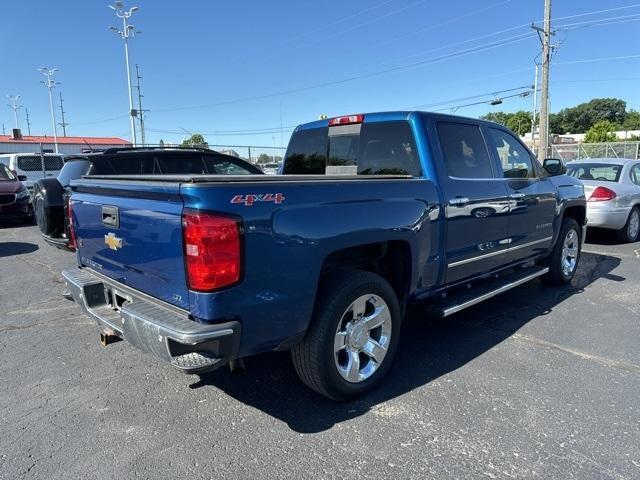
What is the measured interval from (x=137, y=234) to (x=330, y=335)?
4.43ft

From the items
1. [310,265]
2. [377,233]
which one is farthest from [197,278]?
[377,233]

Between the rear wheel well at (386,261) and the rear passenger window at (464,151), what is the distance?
2.95ft

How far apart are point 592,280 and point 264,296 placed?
18.7 ft

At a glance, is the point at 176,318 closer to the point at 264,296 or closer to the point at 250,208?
the point at 264,296

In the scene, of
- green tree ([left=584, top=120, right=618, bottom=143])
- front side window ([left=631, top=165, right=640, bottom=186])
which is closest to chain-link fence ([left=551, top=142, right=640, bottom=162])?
front side window ([left=631, top=165, right=640, bottom=186])

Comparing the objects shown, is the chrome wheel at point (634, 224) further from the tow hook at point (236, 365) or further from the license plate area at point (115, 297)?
the license plate area at point (115, 297)

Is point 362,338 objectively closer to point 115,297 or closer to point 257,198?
point 257,198

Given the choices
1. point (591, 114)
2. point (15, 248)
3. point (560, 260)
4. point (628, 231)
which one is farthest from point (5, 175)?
point (591, 114)

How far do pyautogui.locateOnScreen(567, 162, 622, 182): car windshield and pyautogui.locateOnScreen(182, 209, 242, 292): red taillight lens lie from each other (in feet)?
30.0

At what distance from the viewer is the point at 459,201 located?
4.02 m

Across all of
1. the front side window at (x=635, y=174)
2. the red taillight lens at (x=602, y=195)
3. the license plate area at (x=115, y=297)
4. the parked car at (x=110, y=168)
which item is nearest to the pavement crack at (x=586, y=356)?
the license plate area at (x=115, y=297)

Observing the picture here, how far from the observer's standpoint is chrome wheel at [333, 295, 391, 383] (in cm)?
326

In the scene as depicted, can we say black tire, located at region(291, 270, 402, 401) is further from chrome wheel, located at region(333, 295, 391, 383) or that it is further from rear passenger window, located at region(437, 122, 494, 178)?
rear passenger window, located at region(437, 122, 494, 178)

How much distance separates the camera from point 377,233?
10.8ft
